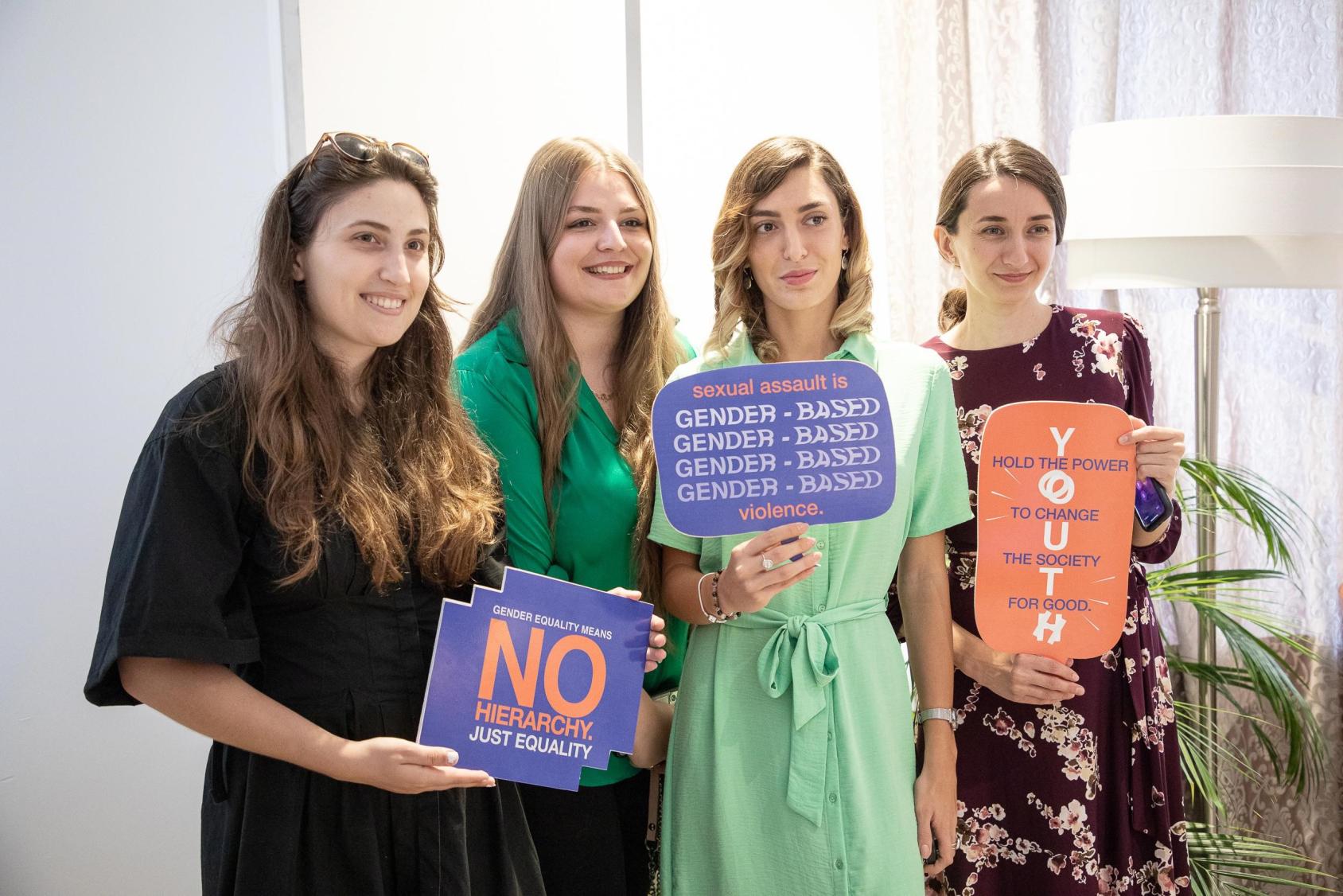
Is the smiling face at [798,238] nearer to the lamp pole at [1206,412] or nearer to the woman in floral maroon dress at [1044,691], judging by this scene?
the woman in floral maroon dress at [1044,691]

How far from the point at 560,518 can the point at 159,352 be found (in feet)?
4.09

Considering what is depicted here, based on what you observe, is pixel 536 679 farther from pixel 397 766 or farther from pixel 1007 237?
pixel 1007 237

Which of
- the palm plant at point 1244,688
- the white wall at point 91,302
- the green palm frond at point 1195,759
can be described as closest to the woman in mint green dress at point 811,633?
the green palm frond at point 1195,759

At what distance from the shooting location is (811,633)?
1579 mm

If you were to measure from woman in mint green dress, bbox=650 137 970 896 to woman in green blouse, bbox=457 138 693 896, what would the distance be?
0.45ft

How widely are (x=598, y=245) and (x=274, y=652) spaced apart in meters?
0.82

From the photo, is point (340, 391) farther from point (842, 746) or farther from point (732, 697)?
point (842, 746)

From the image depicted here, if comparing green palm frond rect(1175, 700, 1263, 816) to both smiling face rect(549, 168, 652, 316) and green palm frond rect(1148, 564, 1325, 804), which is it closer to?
green palm frond rect(1148, 564, 1325, 804)

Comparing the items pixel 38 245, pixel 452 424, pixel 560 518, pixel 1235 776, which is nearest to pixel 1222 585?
pixel 1235 776

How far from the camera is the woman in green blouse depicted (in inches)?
69.1

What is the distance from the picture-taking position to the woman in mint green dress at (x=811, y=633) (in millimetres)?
1544

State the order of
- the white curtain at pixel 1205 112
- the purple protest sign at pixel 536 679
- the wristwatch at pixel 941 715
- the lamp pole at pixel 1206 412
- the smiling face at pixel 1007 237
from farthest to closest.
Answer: the white curtain at pixel 1205 112, the lamp pole at pixel 1206 412, the smiling face at pixel 1007 237, the wristwatch at pixel 941 715, the purple protest sign at pixel 536 679

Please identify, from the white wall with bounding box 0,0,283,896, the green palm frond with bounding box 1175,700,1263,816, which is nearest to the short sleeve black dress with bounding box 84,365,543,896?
the white wall with bounding box 0,0,283,896

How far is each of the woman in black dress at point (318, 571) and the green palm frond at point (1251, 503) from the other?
57.6 inches
